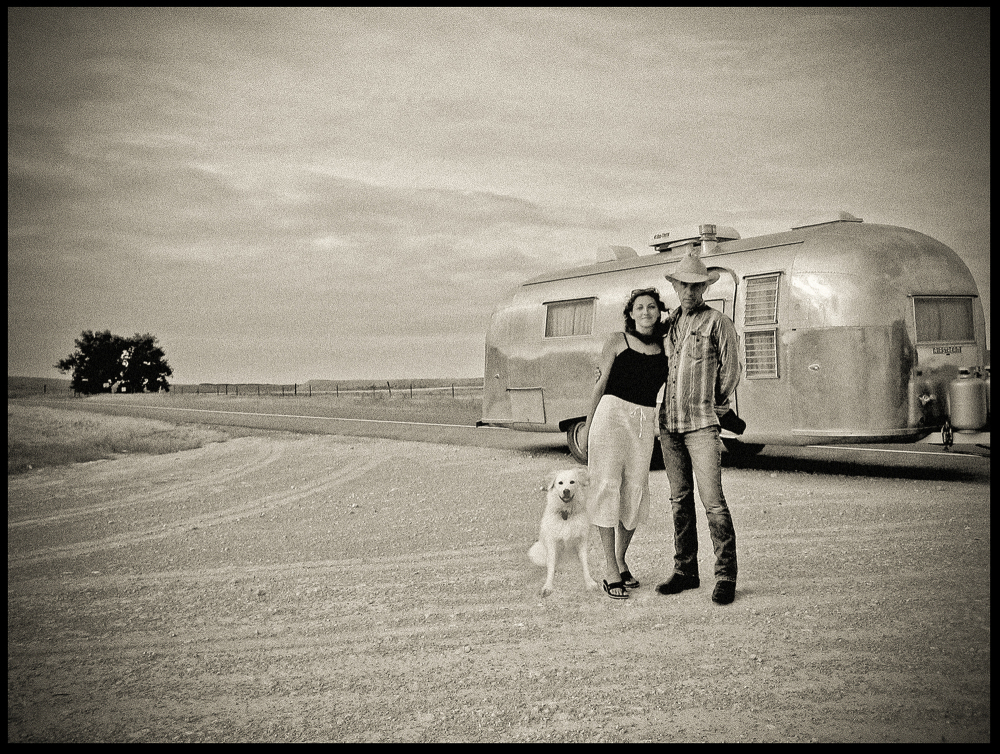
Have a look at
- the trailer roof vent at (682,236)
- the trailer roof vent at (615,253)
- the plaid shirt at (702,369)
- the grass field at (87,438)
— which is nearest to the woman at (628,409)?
the plaid shirt at (702,369)

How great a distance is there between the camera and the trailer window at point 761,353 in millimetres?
10039

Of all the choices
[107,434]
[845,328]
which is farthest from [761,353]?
[107,434]

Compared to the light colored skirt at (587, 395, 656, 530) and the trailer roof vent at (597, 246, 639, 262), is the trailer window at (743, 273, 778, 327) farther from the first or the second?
the light colored skirt at (587, 395, 656, 530)

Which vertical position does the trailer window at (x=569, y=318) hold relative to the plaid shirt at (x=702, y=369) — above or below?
above

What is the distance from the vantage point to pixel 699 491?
4.51m

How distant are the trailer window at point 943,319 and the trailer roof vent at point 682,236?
2932mm

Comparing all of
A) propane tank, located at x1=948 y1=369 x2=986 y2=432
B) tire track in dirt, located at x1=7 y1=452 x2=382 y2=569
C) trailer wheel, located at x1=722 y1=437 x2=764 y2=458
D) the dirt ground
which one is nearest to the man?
the dirt ground

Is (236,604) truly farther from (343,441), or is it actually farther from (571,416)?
(343,441)

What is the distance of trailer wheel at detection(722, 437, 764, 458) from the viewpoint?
11184 millimetres

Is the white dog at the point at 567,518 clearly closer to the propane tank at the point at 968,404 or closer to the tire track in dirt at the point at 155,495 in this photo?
the propane tank at the point at 968,404

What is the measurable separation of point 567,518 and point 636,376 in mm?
990

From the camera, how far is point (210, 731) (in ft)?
11.7

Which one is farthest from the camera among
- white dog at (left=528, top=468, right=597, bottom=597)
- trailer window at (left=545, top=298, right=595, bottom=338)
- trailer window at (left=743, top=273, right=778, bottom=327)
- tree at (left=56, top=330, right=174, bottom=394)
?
tree at (left=56, top=330, right=174, bottom=394)

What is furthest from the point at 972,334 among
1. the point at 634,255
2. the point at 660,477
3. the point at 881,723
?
the point at 881,723
